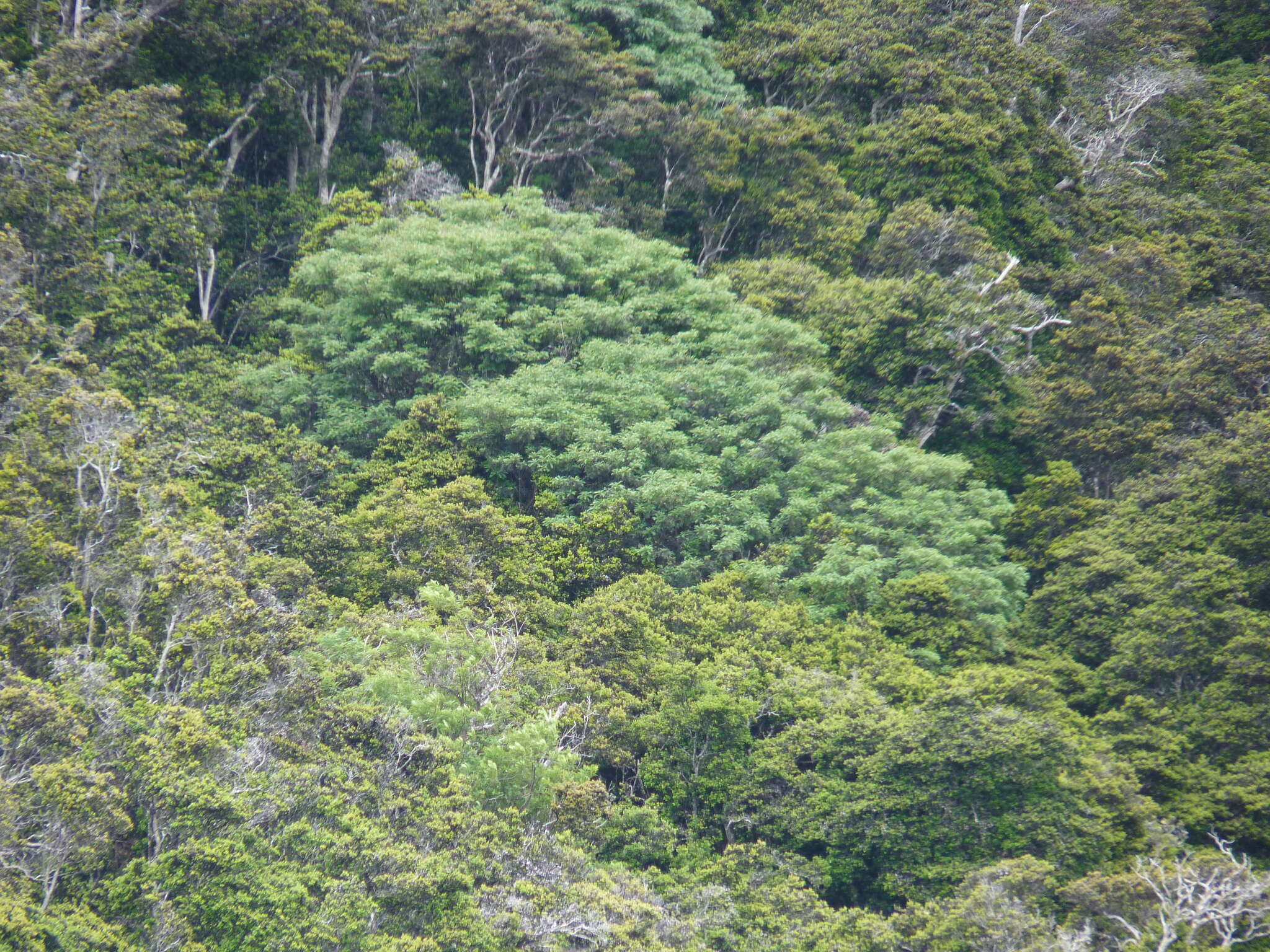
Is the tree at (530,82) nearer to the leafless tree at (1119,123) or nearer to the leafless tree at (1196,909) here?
the leafless tree at (1119,123)

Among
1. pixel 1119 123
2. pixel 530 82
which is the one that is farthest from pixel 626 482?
pixel 1119 123

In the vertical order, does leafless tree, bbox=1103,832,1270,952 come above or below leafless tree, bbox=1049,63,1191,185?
below

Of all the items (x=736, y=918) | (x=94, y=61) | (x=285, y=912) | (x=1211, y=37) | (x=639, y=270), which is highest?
(x=1211, y=37)

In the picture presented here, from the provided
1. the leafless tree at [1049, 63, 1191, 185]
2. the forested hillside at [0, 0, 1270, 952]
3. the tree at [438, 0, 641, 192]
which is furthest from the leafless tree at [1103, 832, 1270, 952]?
the leafless tree at [1049, 63, 1191, 185]

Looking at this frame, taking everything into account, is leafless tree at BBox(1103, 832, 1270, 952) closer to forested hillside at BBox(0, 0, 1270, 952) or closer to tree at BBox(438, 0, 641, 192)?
forested hillside at BBox(0, 0, 1270, 952)

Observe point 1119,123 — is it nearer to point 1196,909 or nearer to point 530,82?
point 530,82

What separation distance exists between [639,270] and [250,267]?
10723 millimetres

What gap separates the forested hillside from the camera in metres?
17.9

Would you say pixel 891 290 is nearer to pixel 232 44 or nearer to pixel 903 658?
pixel 903 658

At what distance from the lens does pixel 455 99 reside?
128 feet

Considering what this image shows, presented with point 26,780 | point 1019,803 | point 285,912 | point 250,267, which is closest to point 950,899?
point 1019,803

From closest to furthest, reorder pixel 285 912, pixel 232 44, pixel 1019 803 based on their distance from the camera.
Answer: pixel 285 912 → pixel 1019 803 → pixel 232 44

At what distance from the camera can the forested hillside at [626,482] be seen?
17.9 meters

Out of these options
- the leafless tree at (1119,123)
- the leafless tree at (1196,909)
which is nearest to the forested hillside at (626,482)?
the leafless tree at (1196,909)
